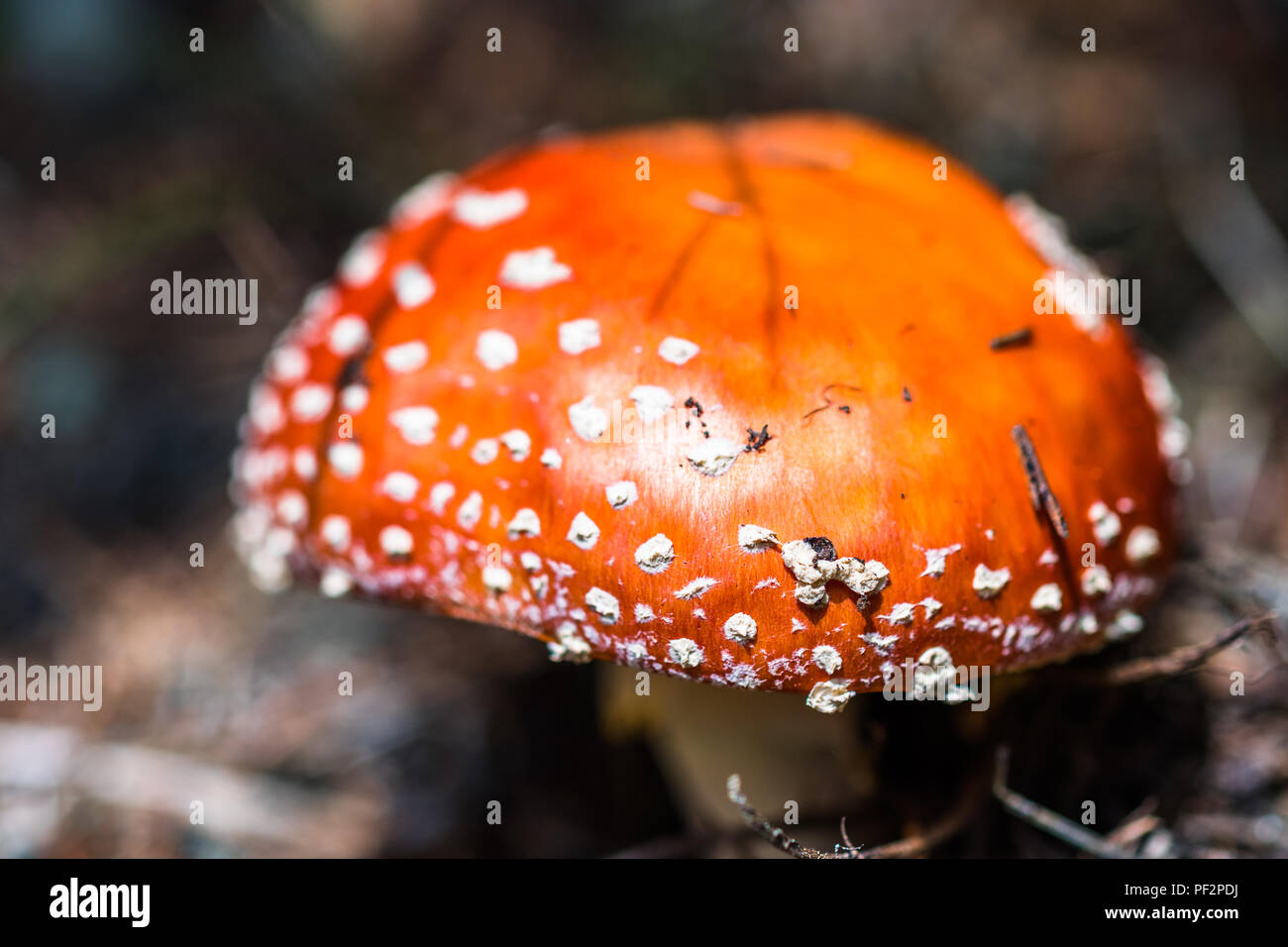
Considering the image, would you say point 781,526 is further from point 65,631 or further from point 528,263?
point 65,631

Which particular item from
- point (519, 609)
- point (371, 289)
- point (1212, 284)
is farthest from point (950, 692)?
point (1212, 284)

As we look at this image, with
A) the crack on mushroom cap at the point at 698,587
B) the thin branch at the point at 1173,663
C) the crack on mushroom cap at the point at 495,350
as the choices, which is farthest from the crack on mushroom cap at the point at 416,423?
the thin branch at the point at 1173,663

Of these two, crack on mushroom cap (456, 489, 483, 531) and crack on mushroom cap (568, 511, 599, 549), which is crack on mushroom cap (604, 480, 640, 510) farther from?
crack on mushroom cap (456, 489, 483, 531)

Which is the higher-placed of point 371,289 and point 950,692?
point 371,289

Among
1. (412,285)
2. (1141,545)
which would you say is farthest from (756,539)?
(412,285)

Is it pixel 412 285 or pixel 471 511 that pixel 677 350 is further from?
pixel 412 285

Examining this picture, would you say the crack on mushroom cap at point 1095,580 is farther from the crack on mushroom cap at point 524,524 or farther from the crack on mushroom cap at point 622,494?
the crack on mushroom cap at point 524,524
